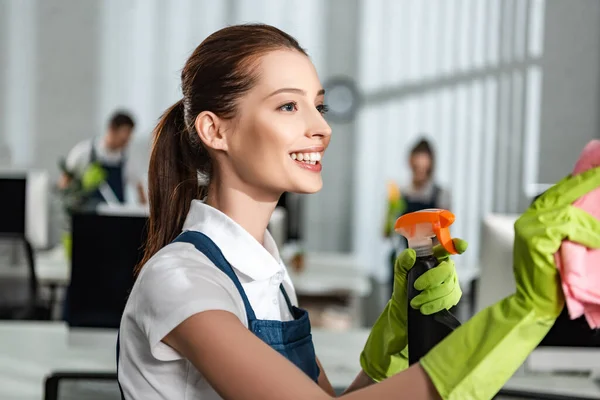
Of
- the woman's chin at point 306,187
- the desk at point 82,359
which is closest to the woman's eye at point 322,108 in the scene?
the woman's chin at point 306,187

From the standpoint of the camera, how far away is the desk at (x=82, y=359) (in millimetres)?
1856

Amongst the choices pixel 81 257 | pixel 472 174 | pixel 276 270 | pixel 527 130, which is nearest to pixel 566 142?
pixel 527 130

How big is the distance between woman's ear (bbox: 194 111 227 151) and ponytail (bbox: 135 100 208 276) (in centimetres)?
9

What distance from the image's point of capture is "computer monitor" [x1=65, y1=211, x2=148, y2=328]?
2.13m

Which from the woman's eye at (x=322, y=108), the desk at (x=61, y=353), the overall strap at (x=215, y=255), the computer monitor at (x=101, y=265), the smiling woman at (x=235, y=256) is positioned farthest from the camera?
the computer monitor at (x=101, y=265)

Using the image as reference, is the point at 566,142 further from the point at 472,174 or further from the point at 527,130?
the point at 472,174

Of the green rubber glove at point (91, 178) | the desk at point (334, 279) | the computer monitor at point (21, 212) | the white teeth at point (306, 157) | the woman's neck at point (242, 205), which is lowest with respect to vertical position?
the desk at point (334, 279)

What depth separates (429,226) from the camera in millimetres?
961

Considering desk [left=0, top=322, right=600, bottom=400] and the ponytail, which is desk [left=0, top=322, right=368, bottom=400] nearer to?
desk [left=0, top=322, right=600, bottom=400]

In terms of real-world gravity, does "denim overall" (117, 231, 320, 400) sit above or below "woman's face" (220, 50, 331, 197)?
below

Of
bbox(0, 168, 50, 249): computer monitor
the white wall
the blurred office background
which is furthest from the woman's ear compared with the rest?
the white wall

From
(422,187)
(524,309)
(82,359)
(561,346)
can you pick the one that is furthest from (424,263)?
(422,187)

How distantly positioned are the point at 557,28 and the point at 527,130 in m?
0.93

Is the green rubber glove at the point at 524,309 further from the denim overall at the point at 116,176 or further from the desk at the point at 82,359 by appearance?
the denim overall at the point at 116,176
